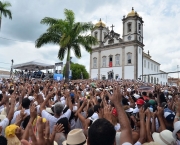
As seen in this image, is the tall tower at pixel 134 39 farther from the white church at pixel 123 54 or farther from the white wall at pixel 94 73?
the white wall at pixel 94 73

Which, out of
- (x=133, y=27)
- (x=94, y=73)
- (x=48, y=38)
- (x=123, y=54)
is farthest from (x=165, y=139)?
(x=94, y=73)

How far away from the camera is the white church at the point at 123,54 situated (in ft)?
140

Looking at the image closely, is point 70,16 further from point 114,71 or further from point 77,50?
point 114,71

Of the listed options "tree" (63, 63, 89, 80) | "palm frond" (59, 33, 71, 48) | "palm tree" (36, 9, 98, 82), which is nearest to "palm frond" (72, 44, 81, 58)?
"palm tree" (36, 9, 98, 82)

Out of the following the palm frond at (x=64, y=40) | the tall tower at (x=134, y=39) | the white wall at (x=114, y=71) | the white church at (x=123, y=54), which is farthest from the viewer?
the white wall at (x=114, y=71)

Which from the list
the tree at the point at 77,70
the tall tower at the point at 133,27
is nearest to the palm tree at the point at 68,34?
the tall tower at the point at 133,27

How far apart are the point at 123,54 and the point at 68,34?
2901 centimetres

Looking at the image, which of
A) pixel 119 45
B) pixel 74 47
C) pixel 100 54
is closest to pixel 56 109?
pixel 74 47

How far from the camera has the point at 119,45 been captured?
45.2 meters

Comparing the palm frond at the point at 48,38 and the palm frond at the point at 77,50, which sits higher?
the palm frond at the point at 48,38

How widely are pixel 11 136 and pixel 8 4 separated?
2512cm

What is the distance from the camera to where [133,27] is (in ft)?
142

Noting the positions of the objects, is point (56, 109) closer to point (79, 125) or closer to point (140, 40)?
point (79, 125)

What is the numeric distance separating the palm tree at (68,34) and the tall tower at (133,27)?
2691 cm
